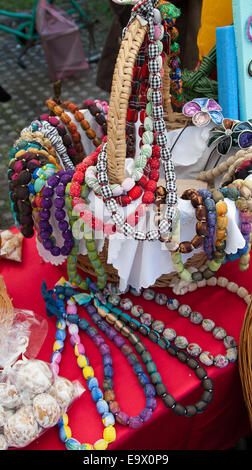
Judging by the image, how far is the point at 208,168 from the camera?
1.31 meters

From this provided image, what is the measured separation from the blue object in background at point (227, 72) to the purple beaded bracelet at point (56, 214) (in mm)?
608

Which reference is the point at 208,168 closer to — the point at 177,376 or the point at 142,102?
the point at 142,102

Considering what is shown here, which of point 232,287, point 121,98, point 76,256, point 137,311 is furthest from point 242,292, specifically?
point 121,98

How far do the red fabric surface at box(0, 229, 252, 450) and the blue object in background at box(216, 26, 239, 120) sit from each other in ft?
1.62

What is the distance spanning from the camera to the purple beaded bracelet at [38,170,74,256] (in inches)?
35.8

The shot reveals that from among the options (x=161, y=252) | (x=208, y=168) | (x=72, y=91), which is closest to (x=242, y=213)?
(x=161, y=252)

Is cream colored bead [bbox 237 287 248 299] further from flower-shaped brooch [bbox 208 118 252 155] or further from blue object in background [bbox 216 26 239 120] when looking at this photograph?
blue object in background [bbox 216 26 239 120]

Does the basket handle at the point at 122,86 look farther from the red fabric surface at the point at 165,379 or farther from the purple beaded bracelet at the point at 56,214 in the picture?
the red fabric surface at the point at 165,379

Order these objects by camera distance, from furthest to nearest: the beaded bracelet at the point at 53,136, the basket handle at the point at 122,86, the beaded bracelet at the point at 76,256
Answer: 1. the beaded bracelet at the point at 53,136
2. the beaded bracelet at the point at 76,256
3. the basket handle at the point at 122,86

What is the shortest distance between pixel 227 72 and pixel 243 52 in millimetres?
69

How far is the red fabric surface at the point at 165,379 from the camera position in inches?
33.9

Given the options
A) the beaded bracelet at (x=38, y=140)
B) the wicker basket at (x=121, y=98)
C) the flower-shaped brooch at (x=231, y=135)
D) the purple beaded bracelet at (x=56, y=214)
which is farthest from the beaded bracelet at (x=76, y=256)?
the flower-shaped brooch at (x=231, y=135)

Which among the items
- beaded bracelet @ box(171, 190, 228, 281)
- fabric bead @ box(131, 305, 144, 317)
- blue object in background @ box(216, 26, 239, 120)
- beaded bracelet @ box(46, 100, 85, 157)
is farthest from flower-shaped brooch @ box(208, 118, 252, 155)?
fabric bead @ box(131, 305, 144, 317)

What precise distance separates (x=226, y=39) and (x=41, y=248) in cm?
82
